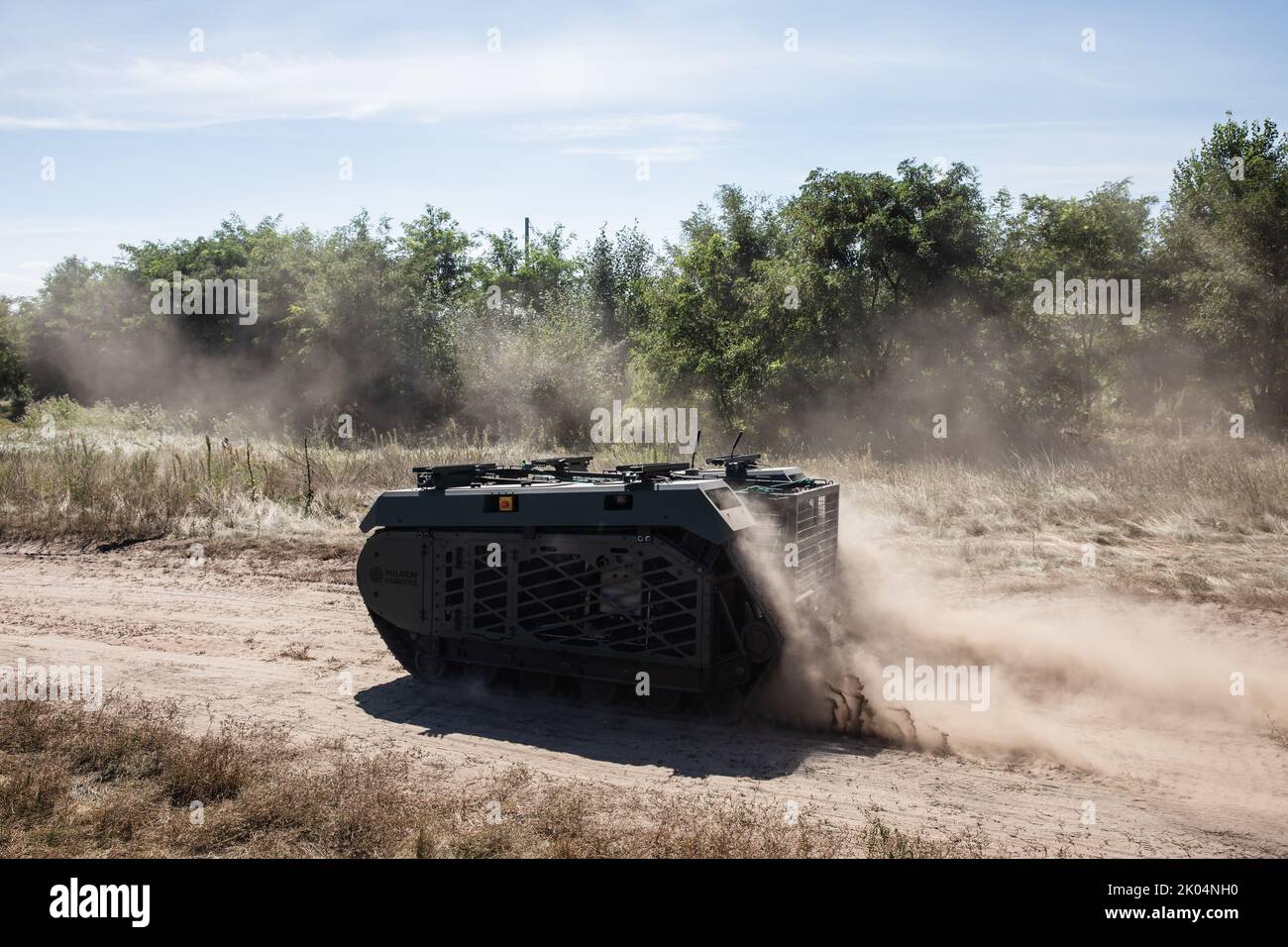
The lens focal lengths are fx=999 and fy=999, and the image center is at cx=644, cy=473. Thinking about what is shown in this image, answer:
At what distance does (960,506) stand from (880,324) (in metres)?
10.5

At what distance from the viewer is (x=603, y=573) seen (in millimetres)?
6980

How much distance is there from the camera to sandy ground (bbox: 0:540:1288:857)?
5285mm

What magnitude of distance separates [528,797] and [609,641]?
163 centimetres

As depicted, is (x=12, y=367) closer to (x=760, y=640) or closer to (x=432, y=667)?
(x=432, y=667)

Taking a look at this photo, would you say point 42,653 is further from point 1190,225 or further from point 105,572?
point 1190,225

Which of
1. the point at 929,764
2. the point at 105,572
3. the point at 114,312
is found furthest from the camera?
the point at 114,312

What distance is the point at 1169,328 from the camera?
2656 cm

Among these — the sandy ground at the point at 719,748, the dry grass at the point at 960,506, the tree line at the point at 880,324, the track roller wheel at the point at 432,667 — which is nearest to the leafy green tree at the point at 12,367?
the tree line at the point at 880,324

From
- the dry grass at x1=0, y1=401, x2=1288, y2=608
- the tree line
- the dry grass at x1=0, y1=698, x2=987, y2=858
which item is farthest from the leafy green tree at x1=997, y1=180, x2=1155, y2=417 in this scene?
the dry grass at x1=0, y1=698, x2=987, y2=858

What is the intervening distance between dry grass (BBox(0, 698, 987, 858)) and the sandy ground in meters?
0.32

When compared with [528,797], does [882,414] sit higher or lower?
higher

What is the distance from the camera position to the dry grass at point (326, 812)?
15.8 feet

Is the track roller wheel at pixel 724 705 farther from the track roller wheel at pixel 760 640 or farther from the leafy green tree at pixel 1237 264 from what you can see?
the leafy green tree at pixel 1237 264
